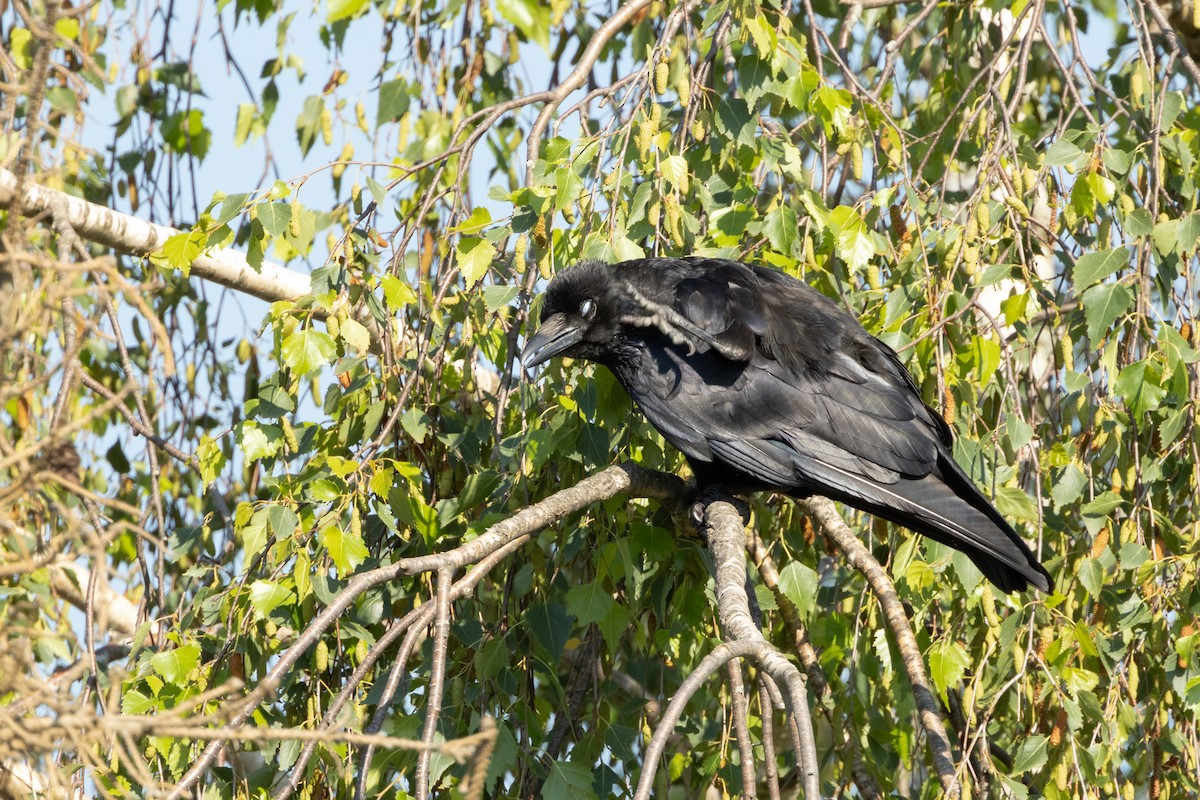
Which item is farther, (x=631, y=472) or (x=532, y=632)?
(x=631, y=472)

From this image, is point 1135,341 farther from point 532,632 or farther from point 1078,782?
point 532,632

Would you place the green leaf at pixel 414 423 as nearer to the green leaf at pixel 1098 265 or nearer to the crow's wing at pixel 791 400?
the crow's wing at pixel 791 400

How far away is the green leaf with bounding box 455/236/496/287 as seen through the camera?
237 centimetres

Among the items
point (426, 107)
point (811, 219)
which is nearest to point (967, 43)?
point (811, 219)

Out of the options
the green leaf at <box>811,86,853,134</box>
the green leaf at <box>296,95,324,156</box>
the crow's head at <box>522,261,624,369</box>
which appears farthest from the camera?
the green leaf at <box>296,95,324,156</box>

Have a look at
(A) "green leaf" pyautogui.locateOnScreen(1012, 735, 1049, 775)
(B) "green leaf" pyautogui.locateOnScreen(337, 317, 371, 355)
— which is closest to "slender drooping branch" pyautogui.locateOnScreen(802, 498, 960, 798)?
(A) "green leaf" pyautogui.locateOnScreen(1012, 735, 1049, 775)

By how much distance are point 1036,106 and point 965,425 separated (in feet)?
6.99

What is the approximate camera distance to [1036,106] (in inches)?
167

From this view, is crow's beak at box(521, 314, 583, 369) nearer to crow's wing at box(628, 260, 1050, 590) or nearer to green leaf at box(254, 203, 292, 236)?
crow's wing at box(628, 260, 1050, 590)

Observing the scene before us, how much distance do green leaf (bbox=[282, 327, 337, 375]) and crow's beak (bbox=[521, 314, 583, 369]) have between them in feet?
1.64

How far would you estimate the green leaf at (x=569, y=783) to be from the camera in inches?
83.3

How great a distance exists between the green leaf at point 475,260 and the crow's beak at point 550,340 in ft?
1.05

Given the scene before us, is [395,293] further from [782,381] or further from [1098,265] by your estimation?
[1098,265]

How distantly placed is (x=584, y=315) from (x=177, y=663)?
126 cm
